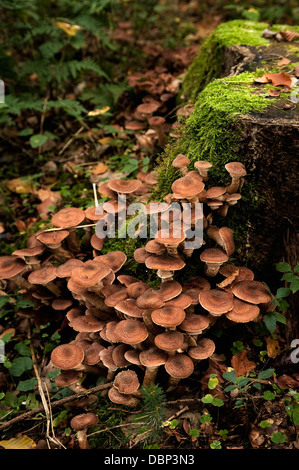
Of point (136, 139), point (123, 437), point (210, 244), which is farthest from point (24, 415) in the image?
point (136, 139)

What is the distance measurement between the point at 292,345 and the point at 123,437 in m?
1.77

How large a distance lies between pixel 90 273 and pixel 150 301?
64cm

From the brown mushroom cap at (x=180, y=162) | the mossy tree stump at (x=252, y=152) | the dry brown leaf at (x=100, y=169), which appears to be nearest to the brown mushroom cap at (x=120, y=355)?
the mossy tree stump at (x=252, y=152)

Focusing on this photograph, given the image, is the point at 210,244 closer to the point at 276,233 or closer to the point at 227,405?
the point at 276,233

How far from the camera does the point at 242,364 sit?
3.54m

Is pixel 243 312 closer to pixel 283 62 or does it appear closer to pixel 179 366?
pixel 179 366

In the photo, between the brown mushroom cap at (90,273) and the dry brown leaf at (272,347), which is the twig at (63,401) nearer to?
the brown mushroom cap at (90,273)

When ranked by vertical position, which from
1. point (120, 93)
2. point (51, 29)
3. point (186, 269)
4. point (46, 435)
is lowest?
point (46, 435)

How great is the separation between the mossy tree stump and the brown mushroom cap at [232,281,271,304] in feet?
1.65

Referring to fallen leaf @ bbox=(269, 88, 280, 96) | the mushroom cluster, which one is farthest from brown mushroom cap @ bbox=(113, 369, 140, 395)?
fallen leaf @ bbox=(269, 88, 280, 96)

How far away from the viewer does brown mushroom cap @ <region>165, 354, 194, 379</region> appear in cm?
296

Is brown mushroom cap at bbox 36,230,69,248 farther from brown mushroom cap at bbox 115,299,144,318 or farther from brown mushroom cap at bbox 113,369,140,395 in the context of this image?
brown mushroom cap at bbox 113,369,140,395

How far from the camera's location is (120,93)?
6.80 meters

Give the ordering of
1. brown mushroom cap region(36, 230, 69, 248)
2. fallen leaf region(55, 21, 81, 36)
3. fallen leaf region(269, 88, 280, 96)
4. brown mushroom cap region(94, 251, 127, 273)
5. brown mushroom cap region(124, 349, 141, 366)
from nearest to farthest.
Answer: brown mushroom cap region(124, 349, 141, 366), brown mushroom cap region(94, 251, 127, 273), fallen leaf region(269, 88, 280, 96), brown mushroom cap region(36, 230, 69, 248), fallen leaf region(55, 21, 81, 36)
